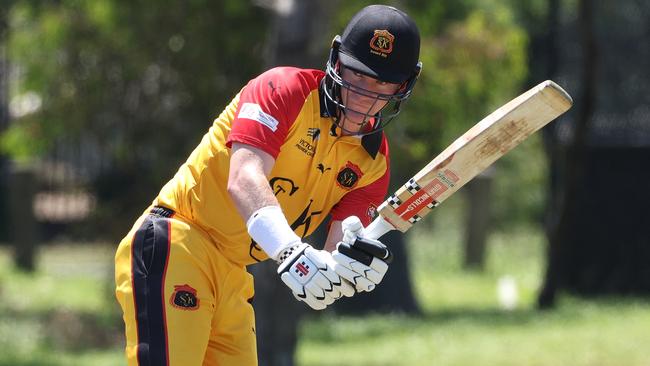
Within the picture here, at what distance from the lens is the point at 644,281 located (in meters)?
15.0

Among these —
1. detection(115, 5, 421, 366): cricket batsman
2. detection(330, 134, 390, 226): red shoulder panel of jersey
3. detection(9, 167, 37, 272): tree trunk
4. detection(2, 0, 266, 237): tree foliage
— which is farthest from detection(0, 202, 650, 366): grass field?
detection(115, 5, 421, 366): cricket batsman

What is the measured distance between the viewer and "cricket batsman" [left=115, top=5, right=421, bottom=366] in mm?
5152

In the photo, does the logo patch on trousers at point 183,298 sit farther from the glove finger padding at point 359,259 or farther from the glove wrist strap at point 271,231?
the glove finger padding at point 359,259

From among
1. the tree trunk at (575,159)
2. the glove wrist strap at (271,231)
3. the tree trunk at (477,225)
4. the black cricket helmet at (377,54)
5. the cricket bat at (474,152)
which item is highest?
the black cricket helmet at (377,54)

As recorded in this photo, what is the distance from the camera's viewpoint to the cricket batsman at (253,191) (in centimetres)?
515

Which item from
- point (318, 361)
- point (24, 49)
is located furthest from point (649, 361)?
point (24, 49)

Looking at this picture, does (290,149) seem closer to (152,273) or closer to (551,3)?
(152,273)

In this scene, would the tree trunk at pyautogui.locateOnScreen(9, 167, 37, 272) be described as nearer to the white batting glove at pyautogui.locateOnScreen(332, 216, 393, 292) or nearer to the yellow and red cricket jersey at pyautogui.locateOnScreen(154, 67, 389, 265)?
the yellow and red cricket jersey at pyautogui.locateOnScreen(154, 67, 389, 265)

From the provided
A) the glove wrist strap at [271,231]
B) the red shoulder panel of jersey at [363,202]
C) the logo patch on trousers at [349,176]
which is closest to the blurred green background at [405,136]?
the red shoulder panel of jersey at [363,202]

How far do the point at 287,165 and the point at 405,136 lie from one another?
8.55 meters

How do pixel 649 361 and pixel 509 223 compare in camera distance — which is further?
pixel 509 223

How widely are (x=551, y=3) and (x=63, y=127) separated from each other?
218 inches

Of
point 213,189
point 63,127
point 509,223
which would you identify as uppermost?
point 213,189

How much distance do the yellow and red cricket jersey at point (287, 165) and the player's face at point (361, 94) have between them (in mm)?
123
